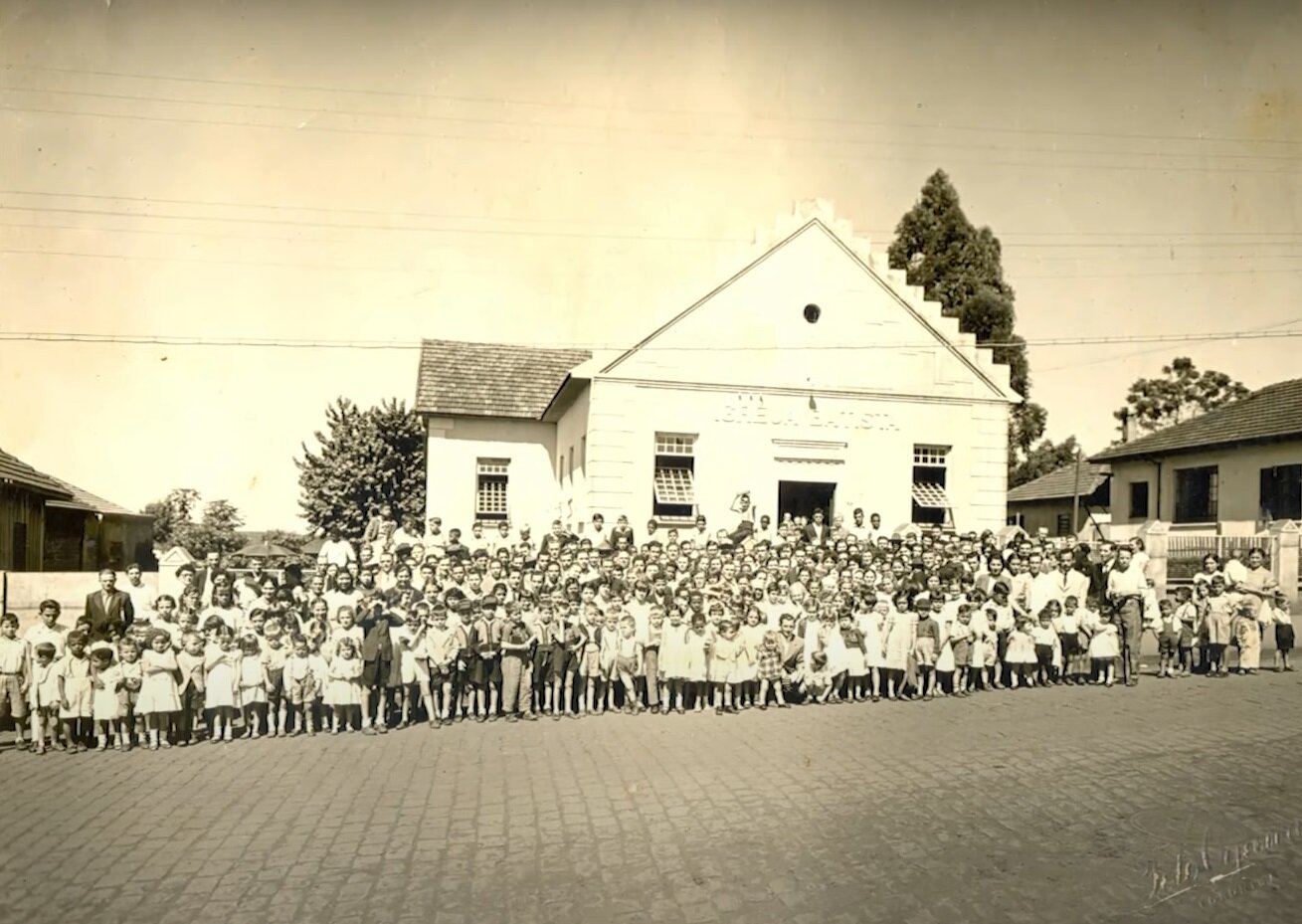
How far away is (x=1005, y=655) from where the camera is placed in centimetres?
1180

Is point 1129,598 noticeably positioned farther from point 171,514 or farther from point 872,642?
point 171,514

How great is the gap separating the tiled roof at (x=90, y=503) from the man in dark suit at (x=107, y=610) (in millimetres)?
4190

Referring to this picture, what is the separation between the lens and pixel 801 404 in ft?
63.9

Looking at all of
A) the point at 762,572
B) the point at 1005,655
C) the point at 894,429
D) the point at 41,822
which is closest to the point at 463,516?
the point at 894,429

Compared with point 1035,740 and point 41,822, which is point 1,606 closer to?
point 41,822

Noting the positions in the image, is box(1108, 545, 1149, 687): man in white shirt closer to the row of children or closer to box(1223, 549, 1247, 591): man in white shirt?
the row of children

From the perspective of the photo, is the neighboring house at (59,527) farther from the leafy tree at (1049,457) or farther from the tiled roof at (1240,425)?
the leafy tree at (1049,457)

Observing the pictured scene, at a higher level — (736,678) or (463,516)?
(463,516)

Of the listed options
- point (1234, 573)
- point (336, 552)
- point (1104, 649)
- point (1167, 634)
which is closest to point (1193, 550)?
point (1234, 573)

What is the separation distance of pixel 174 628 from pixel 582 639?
4282mm

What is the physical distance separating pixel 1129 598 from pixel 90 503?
15343 mm

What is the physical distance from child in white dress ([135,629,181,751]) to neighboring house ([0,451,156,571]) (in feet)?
13.2

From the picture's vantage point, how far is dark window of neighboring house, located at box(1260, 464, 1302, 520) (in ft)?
72.0
